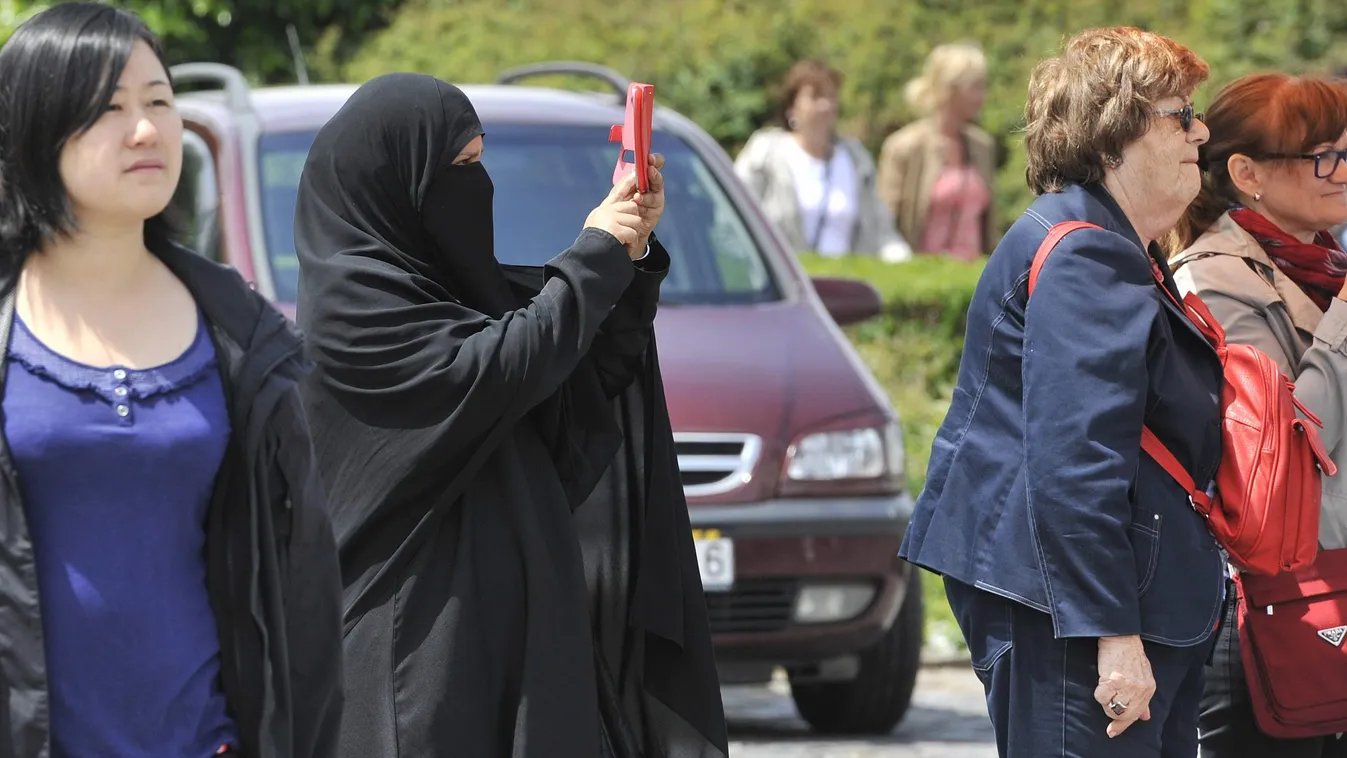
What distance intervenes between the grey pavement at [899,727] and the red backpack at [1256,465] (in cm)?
312

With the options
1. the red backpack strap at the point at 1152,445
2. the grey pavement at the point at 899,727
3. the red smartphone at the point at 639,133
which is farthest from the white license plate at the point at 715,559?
the red backpack strap at the point at 1152,445

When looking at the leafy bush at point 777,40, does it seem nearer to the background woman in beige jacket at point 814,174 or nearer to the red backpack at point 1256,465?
the background woman in beige jacket at point 814,174

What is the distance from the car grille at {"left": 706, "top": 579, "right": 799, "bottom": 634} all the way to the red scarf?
8.15ft

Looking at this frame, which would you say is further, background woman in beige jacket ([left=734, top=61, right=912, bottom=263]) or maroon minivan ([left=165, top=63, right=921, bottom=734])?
background woman in beige jacket ([left=734, top=61, right=912, bottom=263])

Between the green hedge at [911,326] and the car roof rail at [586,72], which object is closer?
the car roof rail at [586,72]

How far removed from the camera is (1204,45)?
50.5 ft

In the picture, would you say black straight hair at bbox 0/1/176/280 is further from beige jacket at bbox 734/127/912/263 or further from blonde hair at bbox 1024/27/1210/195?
beige jacket at bbox 734/127/912/263

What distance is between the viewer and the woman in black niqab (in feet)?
12.2

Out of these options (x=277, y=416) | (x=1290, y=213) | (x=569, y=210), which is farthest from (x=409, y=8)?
(x=277, y=416)

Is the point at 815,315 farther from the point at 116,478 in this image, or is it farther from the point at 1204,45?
the point at 1204,45

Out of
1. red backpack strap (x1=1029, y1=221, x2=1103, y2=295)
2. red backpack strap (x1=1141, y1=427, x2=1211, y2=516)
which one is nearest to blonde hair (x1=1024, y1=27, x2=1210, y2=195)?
red backpack strap (x1=1029, y1=221, x2=1103, y2=295)

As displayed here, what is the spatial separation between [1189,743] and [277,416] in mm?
1858

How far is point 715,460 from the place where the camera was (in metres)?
6.81

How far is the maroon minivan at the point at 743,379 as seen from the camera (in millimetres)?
6797
